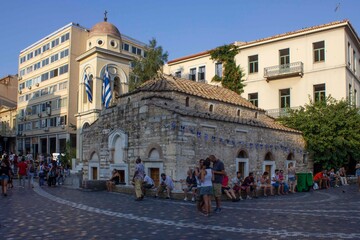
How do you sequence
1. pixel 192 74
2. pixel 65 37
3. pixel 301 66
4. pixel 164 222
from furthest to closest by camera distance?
pixel 65 37
pixel 192 74
pixel 301 66
pixel 164 222

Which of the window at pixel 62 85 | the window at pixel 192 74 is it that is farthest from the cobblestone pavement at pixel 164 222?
the window at pixel 62 85

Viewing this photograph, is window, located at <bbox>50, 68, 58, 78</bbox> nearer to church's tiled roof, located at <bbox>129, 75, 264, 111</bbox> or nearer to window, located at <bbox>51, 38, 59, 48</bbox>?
window, located at <bbox>51, 38, 59, 48</bbox>

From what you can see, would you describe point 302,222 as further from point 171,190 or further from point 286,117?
point 286,117

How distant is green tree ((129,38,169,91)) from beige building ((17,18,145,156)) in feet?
13.0

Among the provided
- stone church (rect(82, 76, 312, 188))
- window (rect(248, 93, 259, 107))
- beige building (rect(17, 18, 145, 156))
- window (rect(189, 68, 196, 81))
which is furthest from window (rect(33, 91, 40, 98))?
window (rect(248, 93, 259, 107))

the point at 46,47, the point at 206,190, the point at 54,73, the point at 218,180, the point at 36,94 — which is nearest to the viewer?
the point at 206,190

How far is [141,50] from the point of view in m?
56.3

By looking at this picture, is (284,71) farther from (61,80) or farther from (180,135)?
(61,80)

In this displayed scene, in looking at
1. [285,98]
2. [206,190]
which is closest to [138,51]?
[285,98]

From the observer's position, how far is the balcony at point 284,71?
2827cm

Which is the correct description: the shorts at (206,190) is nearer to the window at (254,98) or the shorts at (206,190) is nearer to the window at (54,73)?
the window at (254,98)

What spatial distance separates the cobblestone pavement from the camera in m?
7.56

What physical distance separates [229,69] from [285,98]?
18.7 feet

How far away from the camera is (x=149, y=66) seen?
3641cm
